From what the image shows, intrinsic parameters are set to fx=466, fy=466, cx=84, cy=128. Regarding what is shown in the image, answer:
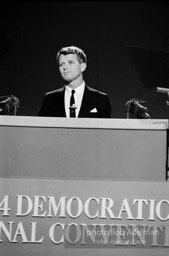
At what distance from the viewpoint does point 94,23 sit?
2.57 meters

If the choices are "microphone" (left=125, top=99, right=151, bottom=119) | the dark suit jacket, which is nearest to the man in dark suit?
the dark suit jacket

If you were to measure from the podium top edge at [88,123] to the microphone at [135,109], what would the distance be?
64 mm

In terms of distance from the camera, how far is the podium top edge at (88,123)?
2424 mm

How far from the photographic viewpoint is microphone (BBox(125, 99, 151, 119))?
2.50 metres

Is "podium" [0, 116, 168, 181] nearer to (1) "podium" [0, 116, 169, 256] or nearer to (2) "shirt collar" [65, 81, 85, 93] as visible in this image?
(1) "podium" [0, 116, 169, 256]

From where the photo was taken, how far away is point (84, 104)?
8.42ft

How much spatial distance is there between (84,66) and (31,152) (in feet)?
1.87

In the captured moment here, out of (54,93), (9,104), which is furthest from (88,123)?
(9,104)

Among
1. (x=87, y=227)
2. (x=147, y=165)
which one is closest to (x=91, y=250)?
(x=87, y=227)

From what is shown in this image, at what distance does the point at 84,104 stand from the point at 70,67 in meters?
0.22

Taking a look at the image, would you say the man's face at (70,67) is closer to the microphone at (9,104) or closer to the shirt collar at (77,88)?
the shirt collar at (77,88)

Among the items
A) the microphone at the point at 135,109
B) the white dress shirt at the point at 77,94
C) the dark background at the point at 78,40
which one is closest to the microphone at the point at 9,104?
the dark background at the point at 78,40

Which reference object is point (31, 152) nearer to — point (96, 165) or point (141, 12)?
point (96, 165)

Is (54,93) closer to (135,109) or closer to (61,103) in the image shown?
(61,103)
